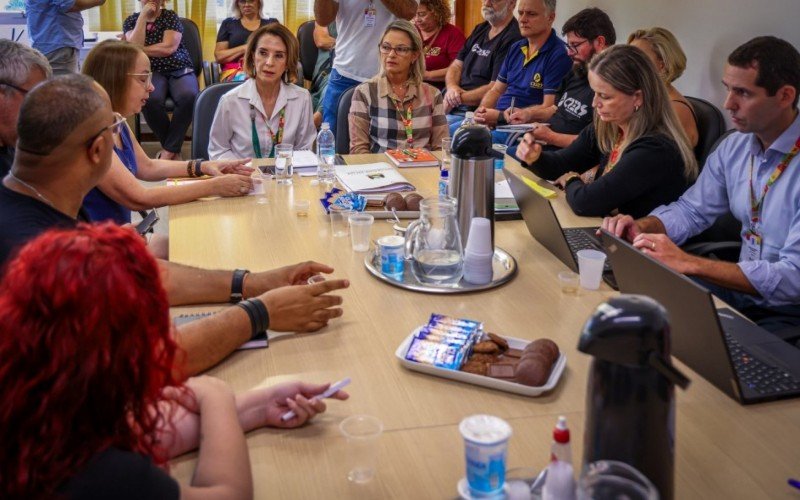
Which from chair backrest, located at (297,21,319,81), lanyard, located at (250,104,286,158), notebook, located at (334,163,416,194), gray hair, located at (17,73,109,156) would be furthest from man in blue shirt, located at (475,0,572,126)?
gray hair, located at (17,73,109,156)

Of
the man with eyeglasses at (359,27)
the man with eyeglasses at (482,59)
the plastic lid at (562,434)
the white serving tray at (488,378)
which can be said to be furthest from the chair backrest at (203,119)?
the plastic lid at (562,434)

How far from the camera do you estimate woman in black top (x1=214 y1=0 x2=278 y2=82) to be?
5938 millimetres

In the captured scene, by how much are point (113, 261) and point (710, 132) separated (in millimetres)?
2870

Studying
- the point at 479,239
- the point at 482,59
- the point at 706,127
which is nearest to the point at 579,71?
the point at 706,127

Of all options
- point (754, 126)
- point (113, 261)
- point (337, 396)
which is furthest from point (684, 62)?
point (113, 261)

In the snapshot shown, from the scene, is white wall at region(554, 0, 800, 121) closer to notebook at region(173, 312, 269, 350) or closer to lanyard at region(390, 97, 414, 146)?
lanyard at region(390, 97, 414, 146)

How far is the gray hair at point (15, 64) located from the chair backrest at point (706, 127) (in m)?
2.57

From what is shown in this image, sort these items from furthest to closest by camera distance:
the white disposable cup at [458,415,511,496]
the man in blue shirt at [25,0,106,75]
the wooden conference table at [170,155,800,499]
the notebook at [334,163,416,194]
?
1. the man in blue shirt at [25,0,106,75]
2. the notebook at [334,163,416,194]
3. the wooden conference table at [170,155,800,499]
4. the white disposable cup at [458,415,511,496]

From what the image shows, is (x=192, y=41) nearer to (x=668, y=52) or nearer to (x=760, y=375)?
(x=668, y=52)

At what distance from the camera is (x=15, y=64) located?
2.26 meters

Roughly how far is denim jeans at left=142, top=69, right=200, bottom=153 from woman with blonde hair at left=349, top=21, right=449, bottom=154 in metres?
2.57

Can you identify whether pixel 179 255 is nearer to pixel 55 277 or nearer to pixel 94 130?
pixel 94 130

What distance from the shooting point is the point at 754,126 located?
90.6 inches

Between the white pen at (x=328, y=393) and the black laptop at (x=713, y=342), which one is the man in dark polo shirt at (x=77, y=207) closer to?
the white pen at (x=328, y=393)
